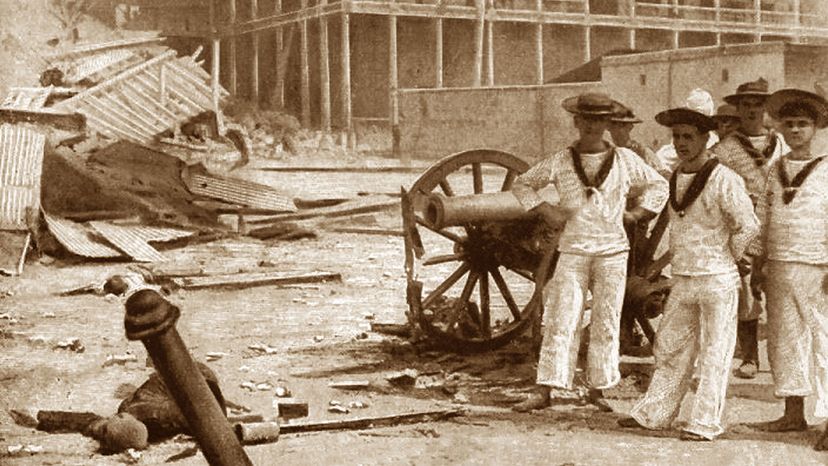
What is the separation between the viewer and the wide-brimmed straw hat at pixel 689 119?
6.43m

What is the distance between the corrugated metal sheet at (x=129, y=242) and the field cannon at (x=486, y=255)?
18.5 ft

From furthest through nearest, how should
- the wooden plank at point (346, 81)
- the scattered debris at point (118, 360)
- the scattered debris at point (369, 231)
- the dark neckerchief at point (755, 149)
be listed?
the wooden plank at point (346, 81)
the scattered debris at point (369, 231)
the scattered debris at point (118, 360)
the dark neckerchief at point (755, 149)

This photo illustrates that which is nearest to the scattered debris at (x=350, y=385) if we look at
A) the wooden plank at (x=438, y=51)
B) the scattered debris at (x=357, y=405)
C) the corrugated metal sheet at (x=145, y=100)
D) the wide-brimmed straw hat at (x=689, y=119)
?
the scattered debris at (x=357, y=405)

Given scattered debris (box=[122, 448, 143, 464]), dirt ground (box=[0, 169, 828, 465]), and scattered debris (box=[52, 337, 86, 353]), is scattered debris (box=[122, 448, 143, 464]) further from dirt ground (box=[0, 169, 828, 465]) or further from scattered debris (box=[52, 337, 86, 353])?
scattered debris (box=[52, 337, 86, 353])

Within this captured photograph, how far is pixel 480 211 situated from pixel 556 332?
1.30m

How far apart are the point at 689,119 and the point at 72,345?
5.37 meters

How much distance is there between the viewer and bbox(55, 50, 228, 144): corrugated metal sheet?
24141mm

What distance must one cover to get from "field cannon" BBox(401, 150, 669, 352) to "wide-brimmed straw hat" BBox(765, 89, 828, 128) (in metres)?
1.66

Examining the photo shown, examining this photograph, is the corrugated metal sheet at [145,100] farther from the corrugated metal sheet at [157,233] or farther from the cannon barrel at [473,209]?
the cannon barrel at [473,209]

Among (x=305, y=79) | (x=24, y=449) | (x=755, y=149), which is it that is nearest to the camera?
(x=24, y=449)

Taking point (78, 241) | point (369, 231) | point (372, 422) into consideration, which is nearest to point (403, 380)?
point (372, 422)

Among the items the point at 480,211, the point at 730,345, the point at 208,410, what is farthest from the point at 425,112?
the point at 208,410

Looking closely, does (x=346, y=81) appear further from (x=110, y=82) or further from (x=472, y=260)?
(x=472, y=260)

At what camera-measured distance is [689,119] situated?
648 centimetres
